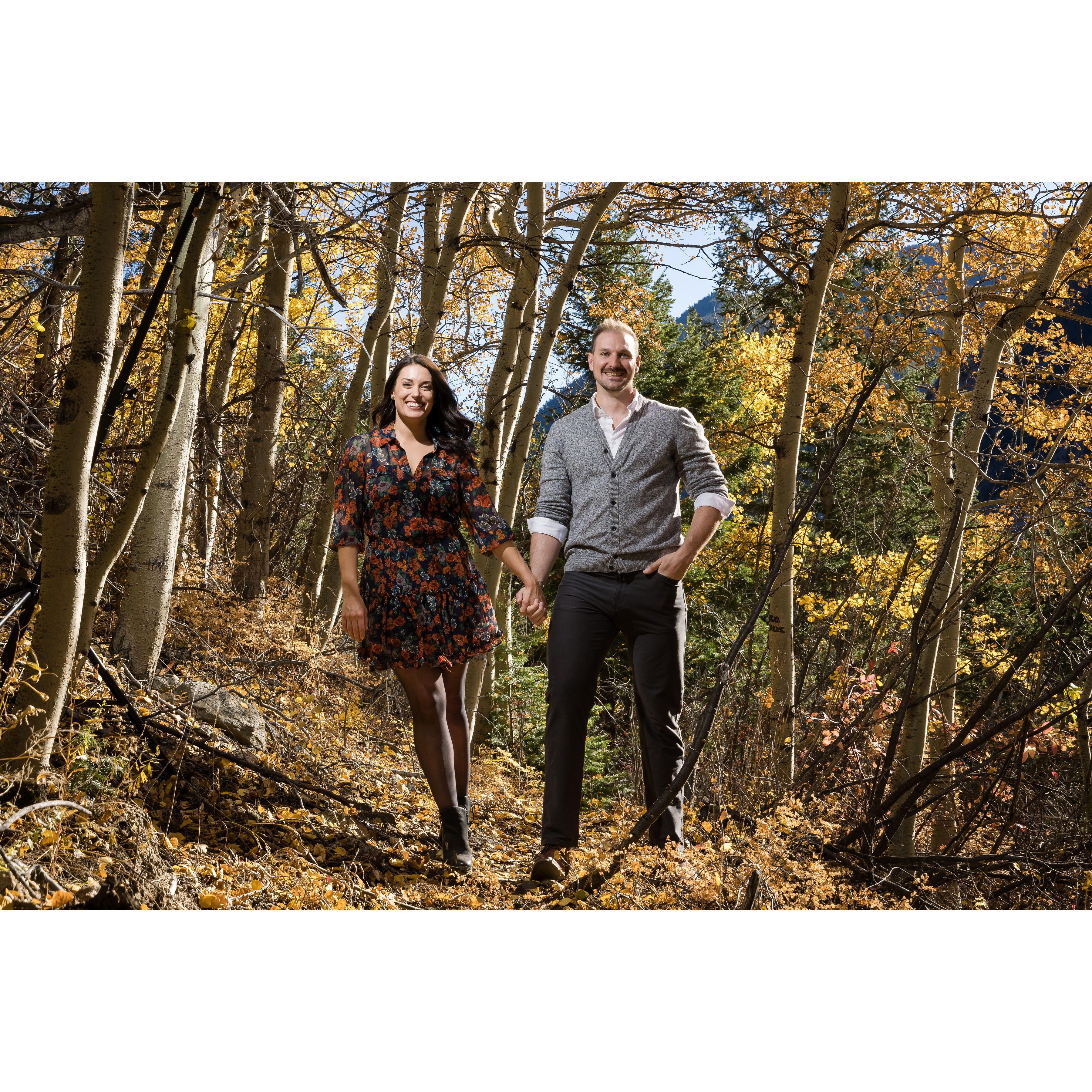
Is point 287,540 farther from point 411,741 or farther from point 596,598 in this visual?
point 596,598

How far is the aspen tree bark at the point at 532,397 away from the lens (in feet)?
16.0

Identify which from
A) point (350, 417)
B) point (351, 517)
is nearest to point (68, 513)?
point (351, 517)

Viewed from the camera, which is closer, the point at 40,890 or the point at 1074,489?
the point at 40,890

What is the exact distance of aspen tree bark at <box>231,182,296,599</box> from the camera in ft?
18.7

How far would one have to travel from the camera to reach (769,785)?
3.65m

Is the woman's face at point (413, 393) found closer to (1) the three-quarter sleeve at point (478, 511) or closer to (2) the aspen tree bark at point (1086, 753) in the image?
(1) the three-quarter sleeve at point (478, 511)

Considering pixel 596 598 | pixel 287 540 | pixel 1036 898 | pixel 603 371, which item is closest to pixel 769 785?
pixel 1036 898

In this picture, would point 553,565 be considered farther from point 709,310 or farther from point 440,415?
point 709,310

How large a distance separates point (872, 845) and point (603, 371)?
6.49 ft

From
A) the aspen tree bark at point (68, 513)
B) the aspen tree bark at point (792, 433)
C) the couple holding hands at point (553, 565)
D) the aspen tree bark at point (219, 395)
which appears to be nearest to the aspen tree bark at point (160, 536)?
the aspen tree bark at point (219, 395)

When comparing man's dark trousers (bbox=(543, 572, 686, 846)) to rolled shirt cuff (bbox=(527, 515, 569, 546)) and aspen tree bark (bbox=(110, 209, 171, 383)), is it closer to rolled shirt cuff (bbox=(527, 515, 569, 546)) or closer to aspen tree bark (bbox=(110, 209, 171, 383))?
rolled shirt cuff (bbox=(527, 515, 569, 546))

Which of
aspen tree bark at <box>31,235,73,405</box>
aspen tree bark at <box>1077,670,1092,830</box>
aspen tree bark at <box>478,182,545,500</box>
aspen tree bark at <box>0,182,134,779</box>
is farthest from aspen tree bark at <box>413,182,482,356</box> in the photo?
aspen tree bark at <box>1077,670,1092,830</box>
